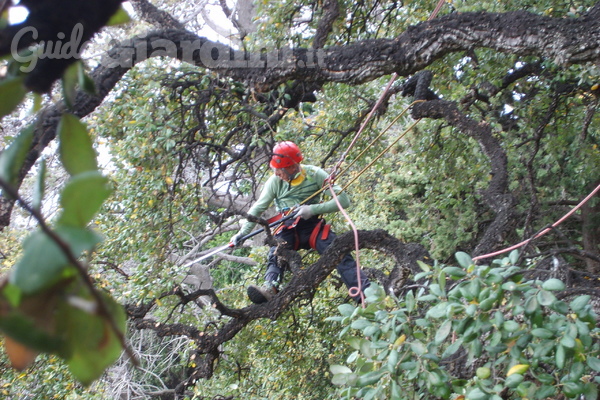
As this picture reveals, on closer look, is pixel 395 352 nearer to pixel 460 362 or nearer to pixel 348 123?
pixel 460 362

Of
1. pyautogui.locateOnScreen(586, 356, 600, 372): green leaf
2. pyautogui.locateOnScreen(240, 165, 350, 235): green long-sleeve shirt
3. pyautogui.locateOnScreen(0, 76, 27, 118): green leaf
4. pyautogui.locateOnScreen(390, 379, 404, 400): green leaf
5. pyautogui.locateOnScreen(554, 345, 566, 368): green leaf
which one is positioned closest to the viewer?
pyautogui.locateOnScreen(0, 76, 27, 118): green leaf

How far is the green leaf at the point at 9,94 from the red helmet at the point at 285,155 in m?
3.69

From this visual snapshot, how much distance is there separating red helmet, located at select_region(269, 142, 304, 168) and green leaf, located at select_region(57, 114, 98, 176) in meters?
3.68

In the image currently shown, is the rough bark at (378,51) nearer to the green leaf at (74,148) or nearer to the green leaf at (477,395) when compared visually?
the green leaf at (477,395)

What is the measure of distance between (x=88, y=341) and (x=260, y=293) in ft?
12.0

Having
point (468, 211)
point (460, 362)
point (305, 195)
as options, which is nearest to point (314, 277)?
point (305, 195)

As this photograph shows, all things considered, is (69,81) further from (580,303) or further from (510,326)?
(580,303)

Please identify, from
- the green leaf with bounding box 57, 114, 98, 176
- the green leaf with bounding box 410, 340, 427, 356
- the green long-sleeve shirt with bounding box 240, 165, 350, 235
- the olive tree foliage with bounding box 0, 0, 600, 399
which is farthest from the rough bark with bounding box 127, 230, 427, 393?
the green leaf with bounding box 57, 114, 98, 176

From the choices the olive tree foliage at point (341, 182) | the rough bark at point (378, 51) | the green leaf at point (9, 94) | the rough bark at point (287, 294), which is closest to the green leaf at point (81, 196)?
the olive tree foliage at point (341, 182)

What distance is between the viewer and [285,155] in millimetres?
4262

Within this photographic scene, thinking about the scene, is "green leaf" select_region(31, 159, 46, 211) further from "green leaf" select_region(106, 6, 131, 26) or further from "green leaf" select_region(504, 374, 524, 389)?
"green leaf" select_region(504, 374, 524, 389)

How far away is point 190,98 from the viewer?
4.34 metres

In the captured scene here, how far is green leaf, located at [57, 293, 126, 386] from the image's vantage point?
48 centimetres

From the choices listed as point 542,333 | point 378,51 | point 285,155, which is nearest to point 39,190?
point 542,333
